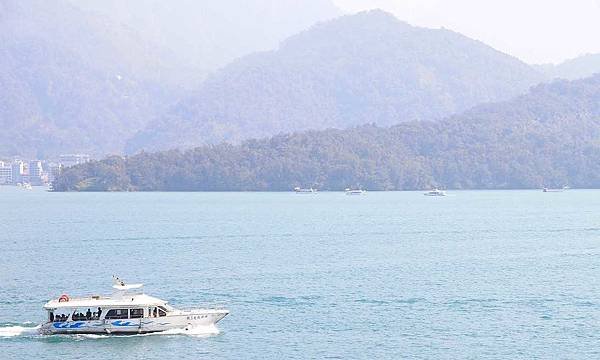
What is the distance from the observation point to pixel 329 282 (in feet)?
240

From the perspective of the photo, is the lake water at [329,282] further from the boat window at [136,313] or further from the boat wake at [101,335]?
the boat window at [136,313]

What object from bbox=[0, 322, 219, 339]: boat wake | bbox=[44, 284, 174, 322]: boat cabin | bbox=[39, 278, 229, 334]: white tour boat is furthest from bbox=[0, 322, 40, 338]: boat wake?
bbox=[44, 284, 174, 322]: boat cabin

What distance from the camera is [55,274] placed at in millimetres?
77562

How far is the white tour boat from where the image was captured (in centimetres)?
5578

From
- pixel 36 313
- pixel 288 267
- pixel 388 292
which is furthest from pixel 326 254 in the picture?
pixel 36 313

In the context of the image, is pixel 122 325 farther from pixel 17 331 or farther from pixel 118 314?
pixel 17 331

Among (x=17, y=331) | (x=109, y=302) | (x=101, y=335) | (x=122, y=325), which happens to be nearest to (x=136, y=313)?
(x=122, y=325)

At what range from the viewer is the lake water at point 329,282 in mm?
54250

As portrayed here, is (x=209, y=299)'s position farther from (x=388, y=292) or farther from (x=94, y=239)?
(x=94, y=239)

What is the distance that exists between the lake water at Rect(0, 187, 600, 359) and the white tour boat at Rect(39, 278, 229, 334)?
0.52 m

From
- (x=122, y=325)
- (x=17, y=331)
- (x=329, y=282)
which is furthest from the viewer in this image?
(x=329, y=282)

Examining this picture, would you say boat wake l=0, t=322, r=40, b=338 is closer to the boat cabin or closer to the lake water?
the lake water

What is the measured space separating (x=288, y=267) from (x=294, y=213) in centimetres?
7239

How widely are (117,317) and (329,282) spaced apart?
2015 cm
